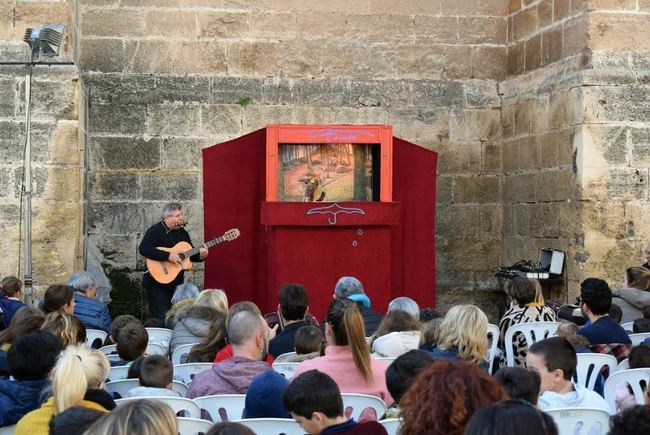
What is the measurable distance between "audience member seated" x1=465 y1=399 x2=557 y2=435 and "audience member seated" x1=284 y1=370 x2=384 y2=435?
119 centimetres

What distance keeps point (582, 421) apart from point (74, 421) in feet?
6.54

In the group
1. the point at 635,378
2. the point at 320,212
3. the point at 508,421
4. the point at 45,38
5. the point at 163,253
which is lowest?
the point at 635,378

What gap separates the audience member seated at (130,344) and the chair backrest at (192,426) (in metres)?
1.51

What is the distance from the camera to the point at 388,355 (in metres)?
6.06

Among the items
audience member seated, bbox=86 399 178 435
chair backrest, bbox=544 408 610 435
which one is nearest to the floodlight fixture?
chair backrest, bbox=544 408 610 435

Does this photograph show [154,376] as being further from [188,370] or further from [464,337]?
[464,337]

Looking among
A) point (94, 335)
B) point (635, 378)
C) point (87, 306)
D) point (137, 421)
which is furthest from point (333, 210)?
point (137, 421)

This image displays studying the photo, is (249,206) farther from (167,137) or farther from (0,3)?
(0,3)

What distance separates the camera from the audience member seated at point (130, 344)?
584 centimetres

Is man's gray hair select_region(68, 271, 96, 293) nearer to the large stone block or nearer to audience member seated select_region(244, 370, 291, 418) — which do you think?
the large stone block

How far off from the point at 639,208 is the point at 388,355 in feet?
15.5

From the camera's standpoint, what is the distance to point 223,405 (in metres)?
4.93

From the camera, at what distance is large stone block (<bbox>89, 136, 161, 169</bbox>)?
11258 mm

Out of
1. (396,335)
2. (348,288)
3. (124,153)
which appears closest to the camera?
(396,335)
